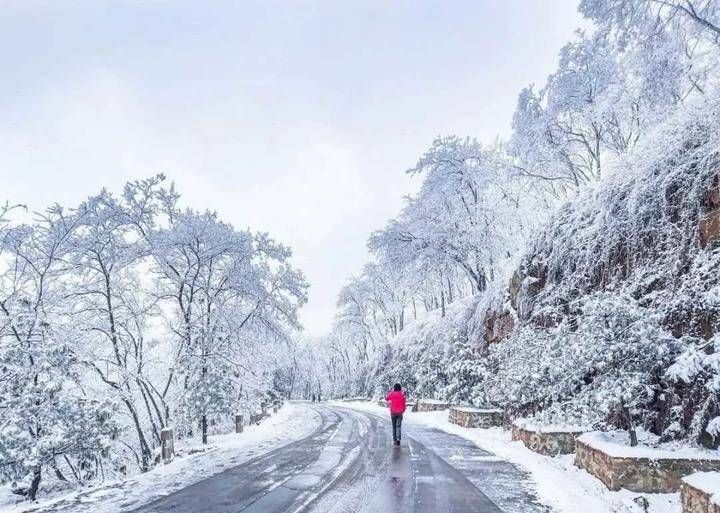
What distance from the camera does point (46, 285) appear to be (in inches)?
564

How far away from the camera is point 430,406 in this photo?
2630cm

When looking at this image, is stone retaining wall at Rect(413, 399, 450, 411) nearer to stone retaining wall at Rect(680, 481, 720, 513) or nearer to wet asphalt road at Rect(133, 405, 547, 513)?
wet asphalt road at Rect(133, 405, 547, 513)

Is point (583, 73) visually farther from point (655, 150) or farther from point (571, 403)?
point (571, 403)

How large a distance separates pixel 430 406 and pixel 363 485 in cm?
1924

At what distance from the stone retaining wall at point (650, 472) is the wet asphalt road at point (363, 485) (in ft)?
4.34

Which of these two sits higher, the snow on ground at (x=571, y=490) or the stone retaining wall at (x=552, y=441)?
the stone retaining wall at (x=552, y=441)

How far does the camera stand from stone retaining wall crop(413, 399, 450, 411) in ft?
80.1

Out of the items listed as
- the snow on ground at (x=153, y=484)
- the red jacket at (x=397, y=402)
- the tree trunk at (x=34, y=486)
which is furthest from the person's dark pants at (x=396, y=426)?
the tree trunk at (x=34, y=486)

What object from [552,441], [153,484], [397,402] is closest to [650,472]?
[552,441]

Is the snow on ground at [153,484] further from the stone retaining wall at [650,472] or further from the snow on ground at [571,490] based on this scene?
the stone retaining wall at [650,472]

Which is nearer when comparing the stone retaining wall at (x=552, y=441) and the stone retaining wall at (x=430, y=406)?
the stone retaining wall at (x=552, y=441)

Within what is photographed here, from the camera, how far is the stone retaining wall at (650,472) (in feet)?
22.3

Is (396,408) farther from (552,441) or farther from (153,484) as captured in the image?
(153,484)

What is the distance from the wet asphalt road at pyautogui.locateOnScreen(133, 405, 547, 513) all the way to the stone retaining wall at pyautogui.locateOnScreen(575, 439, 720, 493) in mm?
1323
